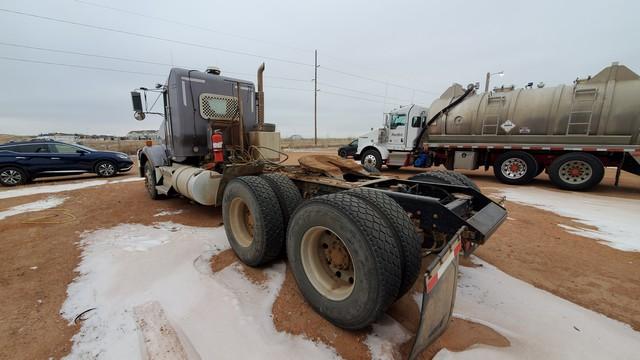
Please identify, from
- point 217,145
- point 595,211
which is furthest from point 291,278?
point 595,211

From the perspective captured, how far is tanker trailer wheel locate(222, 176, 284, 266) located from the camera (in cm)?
269

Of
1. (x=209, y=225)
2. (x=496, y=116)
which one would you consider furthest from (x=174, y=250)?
(x=496, y=116)

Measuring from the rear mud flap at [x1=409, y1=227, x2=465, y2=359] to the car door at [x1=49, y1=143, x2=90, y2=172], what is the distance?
40.6ft

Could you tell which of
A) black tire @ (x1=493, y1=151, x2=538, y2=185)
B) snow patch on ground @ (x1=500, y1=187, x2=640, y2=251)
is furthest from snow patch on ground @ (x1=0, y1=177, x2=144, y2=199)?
black tire @ (x1=493, y1=151, x2=538, y2=185)

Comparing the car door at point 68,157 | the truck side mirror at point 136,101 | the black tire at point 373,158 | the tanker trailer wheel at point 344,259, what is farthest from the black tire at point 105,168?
Answer: the tanker trailer wheel at point 344,259

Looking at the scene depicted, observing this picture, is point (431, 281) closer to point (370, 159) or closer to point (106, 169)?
point (370, 159)

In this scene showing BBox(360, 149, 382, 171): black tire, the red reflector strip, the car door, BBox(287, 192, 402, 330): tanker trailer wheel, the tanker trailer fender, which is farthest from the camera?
BBox(360, 149, 382, 171): black tire

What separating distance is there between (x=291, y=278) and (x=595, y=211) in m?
6.37

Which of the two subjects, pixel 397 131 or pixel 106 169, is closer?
pixel 106 169

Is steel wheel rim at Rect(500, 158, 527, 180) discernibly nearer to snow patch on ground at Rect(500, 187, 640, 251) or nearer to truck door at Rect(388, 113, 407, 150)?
snow patch on ground at Rect(500, 187, 640, 251)

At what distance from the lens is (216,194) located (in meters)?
4.19

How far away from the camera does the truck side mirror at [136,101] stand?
5.19m

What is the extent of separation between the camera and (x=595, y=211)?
5.16m

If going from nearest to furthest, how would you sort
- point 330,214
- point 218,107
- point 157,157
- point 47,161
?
point 330,214 → point 218,107 → point 157,157 → point 47,161
